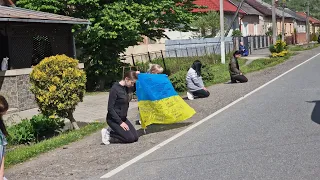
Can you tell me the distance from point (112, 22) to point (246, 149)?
40.7ft

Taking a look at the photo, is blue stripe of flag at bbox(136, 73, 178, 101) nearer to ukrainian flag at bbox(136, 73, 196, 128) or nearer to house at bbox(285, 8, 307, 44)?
ukrainian flag at bbox(136, 73, 196, 128)

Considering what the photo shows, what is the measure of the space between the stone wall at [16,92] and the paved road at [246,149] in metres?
7.08

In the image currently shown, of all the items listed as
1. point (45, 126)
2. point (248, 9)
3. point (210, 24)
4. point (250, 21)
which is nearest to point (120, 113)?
point (45, 126)

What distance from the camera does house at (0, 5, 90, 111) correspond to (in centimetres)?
1567

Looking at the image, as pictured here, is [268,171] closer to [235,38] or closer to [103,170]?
[103,170]

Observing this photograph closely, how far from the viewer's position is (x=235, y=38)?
41.8 metres

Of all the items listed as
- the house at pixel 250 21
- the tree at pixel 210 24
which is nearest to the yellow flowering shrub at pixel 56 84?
the tree at pixel 210 24

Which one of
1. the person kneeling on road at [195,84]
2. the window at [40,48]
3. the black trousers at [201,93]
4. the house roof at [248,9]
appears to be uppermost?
the house roof at [248,9]

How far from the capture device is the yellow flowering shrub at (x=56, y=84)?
10523 mm

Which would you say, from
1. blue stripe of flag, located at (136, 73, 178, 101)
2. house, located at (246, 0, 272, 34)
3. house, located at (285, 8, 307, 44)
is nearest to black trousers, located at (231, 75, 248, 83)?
blue stripe of flag, located at (136, 73, 178, 101)

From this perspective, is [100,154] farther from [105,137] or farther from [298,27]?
[298,27]

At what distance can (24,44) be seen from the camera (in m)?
17.1

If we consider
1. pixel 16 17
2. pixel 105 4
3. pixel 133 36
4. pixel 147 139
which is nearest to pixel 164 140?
pixel 147 139

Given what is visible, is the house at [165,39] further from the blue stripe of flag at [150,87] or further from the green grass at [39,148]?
the blue stripe of flag at [150,87]
